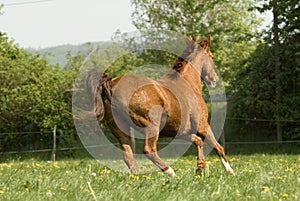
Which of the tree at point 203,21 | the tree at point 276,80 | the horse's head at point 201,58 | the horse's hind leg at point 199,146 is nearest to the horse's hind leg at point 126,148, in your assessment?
the horse's hind leg at point 199,146

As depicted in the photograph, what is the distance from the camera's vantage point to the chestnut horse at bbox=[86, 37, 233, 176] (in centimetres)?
714

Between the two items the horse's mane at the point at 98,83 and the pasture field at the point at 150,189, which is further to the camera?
the horse's mane at the point at 98,83

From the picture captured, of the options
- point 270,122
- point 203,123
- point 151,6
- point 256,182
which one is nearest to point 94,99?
point 203,123

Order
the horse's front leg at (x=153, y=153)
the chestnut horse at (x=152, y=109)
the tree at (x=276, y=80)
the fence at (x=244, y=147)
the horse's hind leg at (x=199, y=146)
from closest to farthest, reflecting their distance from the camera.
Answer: the horse's front leg at (x=153, y=153)
the chestnut horse at (x=152, y=109)
the horse's hind leg at (x=199, y=146)
the fence at (x=244, y=147)
the tree at (x=276, y=80)

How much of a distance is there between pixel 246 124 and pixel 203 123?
20.2m

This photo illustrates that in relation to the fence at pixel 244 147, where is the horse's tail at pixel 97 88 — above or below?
above

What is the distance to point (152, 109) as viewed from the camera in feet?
23.4

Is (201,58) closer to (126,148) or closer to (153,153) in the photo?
(126,148)

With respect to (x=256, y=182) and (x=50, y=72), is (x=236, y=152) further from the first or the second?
(x=256, y=182)

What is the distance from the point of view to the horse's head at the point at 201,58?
880cm

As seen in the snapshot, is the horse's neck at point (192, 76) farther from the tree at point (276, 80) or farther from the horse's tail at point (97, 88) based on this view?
the tree at point (276, 80)

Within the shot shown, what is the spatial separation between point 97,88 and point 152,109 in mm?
793

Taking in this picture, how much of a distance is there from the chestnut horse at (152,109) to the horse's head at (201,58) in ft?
1.56

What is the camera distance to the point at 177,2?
31812 millimetres
